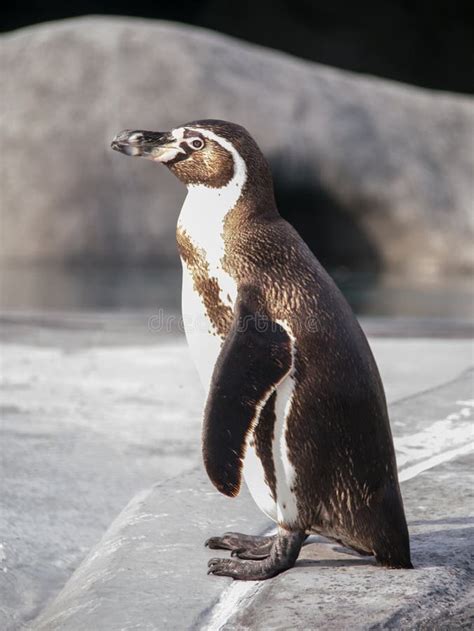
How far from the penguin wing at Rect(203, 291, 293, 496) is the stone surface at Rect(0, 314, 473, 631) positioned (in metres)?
0.36

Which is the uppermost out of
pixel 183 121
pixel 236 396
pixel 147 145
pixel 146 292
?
pixel 147 145

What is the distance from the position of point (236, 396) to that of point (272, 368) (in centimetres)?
8

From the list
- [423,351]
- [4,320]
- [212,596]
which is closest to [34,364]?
[4,320]

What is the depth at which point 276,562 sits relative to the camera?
6.14ft

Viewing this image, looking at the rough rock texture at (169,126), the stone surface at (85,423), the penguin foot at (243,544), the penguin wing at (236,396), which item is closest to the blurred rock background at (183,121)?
the rough rock texture at (169,126)

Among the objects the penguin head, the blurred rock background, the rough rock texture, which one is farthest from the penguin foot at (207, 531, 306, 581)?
the rough rock texture

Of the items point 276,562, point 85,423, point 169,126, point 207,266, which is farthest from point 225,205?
point 169,126

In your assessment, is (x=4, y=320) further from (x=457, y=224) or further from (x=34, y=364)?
(x=457, y=224)

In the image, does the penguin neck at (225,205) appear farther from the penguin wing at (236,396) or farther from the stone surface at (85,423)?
the stone surface at (85,423)

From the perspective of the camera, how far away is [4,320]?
6152mm

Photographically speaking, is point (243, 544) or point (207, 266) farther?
point (243, 544)

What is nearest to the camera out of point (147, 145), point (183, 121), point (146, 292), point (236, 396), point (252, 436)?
point (236, 396)

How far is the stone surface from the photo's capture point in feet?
7.79

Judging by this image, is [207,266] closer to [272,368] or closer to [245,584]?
[272,368]
